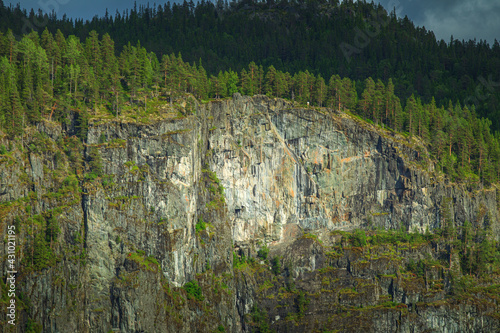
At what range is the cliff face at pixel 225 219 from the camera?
102688 mm

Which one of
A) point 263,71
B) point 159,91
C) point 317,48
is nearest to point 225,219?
point 159,91

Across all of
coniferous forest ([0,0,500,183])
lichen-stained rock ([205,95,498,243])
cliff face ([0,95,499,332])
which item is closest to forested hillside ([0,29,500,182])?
coniferous forest ([0,0,500,183])

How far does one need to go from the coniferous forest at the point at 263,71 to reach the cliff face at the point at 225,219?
217 inches

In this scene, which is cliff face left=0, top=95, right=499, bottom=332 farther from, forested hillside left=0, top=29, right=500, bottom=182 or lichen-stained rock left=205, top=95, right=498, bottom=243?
forested hillside left=0, top=29, right=500, bottom=182

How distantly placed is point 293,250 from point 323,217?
9.38 metres

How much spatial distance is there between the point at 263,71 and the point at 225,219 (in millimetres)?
34557

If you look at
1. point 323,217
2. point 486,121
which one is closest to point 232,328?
point 323,217

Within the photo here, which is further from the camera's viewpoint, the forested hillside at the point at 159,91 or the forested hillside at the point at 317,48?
the forested hillside at the point at 317,48

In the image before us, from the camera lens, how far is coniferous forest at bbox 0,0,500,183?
119m

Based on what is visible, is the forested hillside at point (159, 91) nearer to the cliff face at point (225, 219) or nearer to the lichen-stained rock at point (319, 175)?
the cliff face at point (225, 219)

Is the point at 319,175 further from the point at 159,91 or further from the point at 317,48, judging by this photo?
the point at 317,48

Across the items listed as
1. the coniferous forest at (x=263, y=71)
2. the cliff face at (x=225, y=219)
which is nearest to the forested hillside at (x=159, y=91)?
the coniferous forest at (x=263, y=71)

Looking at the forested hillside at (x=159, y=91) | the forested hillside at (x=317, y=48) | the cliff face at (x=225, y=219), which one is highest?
the forested hillside at (x=317, y=48)

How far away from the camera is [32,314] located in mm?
96375
